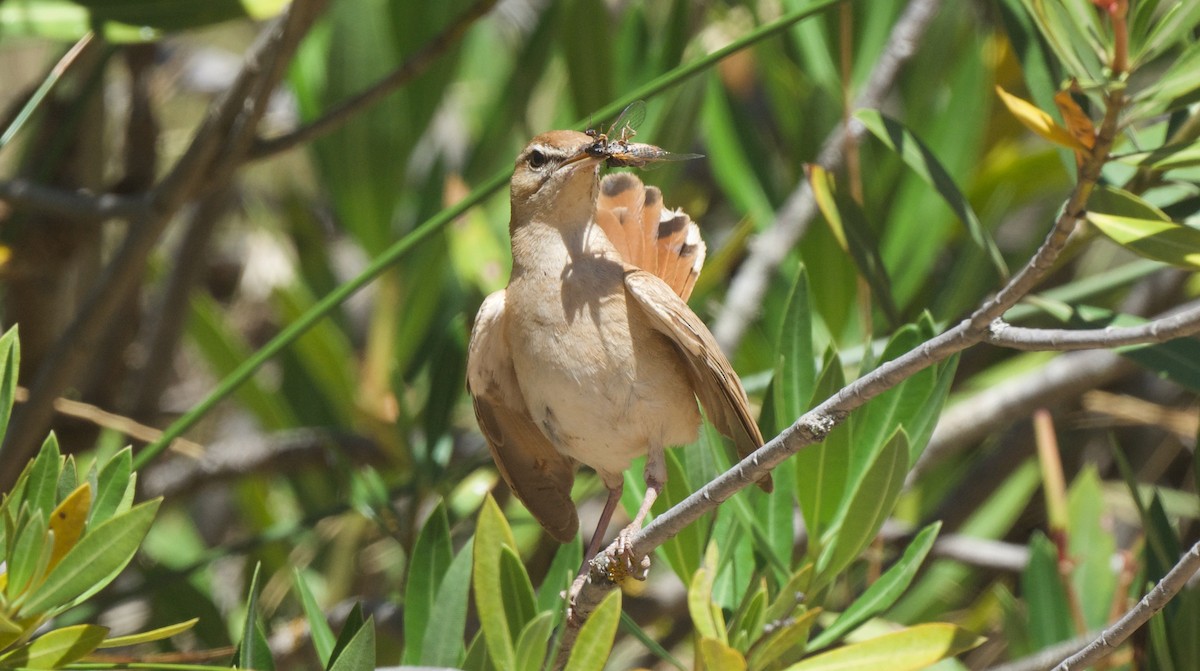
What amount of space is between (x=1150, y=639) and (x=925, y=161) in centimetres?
109

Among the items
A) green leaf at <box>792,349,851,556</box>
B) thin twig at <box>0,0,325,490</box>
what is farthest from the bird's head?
green leaf at <box>792,349,851,556</box>

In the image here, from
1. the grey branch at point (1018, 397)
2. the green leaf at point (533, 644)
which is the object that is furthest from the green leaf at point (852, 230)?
the grey branch at point (1018, 397)

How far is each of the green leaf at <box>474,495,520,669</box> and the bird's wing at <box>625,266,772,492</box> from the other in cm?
53

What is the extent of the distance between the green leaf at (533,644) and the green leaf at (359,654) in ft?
0.77

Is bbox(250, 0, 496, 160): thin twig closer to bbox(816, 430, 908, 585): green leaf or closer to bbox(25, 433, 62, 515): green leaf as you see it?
bbox(25, 433, 62, 515): green leaf

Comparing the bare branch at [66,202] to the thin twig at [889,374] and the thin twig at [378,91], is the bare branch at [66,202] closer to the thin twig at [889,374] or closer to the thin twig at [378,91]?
the thin twig at [378,91]

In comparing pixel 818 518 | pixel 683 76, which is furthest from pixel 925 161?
pixel 818 518

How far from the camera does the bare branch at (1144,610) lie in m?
1.77

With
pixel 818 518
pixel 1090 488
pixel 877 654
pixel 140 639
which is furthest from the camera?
pixel 1090 488

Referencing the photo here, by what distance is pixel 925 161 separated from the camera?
252 centimetres

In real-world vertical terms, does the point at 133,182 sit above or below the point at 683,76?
below

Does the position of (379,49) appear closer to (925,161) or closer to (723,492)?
(925,161)

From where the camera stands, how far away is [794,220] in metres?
3.89

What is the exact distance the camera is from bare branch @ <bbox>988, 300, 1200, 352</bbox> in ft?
5.28
